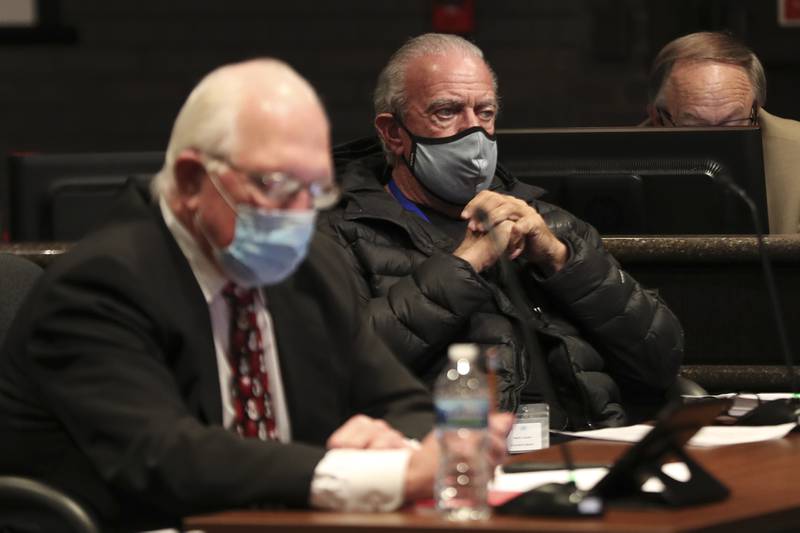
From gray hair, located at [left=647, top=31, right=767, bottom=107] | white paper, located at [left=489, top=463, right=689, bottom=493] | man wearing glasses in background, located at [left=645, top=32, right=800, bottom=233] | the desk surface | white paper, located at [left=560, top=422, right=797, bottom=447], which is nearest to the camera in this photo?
the desk surface

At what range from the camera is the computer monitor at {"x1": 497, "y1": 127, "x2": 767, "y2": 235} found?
3.13m

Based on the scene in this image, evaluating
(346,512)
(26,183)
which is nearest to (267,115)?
(346,512)

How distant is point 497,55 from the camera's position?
673 cm

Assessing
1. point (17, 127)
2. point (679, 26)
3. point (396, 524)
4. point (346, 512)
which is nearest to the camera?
point (396, 524)

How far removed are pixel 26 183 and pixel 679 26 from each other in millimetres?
3960

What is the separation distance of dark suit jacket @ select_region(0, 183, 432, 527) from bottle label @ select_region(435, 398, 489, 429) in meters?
0.17

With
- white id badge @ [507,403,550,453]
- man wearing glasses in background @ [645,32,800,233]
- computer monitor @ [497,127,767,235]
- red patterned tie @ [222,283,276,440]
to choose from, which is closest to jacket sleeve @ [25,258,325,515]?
red patterned tie @ [222,283,276,440]

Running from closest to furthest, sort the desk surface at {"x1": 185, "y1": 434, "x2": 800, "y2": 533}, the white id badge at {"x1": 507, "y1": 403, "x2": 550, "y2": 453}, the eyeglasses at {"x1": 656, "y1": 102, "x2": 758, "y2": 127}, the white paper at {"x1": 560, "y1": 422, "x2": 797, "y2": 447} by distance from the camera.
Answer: the desk surface at {"x1": 185, "y1": 434, "x2": 800, "y2": 533} < the white paper at {"x1": 560, "y1": 422, "x2": 797, "y2": 447} < the white id badge at {"x1": 507, "y1": 403, "x2": 550, "y2": 453} < the eyeglasses at {"x1": 656, "y1": 102, "x2": 758, "y2": 127}

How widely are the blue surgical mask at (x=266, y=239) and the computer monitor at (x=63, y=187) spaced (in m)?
1.24

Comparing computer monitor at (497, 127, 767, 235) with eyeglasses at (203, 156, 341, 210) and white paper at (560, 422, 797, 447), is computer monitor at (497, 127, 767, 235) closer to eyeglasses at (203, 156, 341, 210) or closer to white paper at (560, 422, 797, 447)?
white paper at (560, 422, 797, 447)

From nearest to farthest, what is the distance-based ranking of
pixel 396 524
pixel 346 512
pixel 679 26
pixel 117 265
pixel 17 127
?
pixel 396 524 < pixel 346 512 < pixel 117 265 < pixel 679 26 < pixel 17 127

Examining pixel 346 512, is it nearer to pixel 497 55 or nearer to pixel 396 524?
pixel 396 524

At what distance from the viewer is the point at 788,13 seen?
6547 millimetres

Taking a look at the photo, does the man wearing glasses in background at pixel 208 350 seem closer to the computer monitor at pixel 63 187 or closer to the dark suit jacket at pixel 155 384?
the dark suit jacket at pixel 155 384
